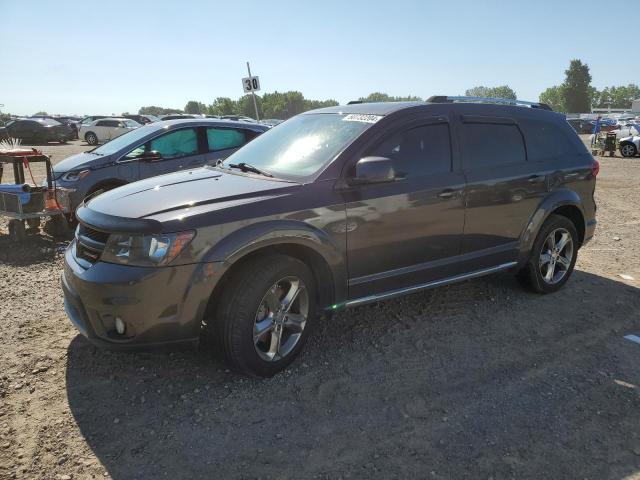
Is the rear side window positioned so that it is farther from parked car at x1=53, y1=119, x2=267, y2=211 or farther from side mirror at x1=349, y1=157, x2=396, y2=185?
parked car at x1=53, y1=119, x2=267, y2=211

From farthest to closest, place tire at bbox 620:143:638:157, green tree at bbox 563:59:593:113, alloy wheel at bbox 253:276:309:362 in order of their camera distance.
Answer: green tree at bbox 563:59:593:113
tire at bbox 620:143:638:157
alloy wheel at bbox 253:276:309:362

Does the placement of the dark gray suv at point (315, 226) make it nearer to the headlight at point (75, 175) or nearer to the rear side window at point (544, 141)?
the rear side window at point (544, 141)

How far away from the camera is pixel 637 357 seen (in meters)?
3.81

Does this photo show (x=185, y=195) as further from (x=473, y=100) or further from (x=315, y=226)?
(x=473, y=100)

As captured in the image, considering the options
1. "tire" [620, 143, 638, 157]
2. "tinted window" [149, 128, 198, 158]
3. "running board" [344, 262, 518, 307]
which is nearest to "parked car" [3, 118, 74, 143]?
"tinted window" [149, 128, 198, 158]

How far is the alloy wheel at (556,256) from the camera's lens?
496 centimetres

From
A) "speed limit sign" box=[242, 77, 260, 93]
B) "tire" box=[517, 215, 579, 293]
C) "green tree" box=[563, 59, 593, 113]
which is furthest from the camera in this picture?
Result: "green tree" box=[563, 59, 593, 113]

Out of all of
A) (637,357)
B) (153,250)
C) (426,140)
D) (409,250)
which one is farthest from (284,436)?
(637,357)

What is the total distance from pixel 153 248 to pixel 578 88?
137789mm

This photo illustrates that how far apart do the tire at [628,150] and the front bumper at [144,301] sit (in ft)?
76.1

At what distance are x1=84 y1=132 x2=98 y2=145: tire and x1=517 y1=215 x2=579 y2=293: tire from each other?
96.9 ft

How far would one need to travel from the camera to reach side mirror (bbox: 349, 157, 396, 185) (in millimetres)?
3395

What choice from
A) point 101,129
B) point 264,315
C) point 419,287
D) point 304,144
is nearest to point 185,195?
point 264,315

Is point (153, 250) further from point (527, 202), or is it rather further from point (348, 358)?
point (527, 202)
